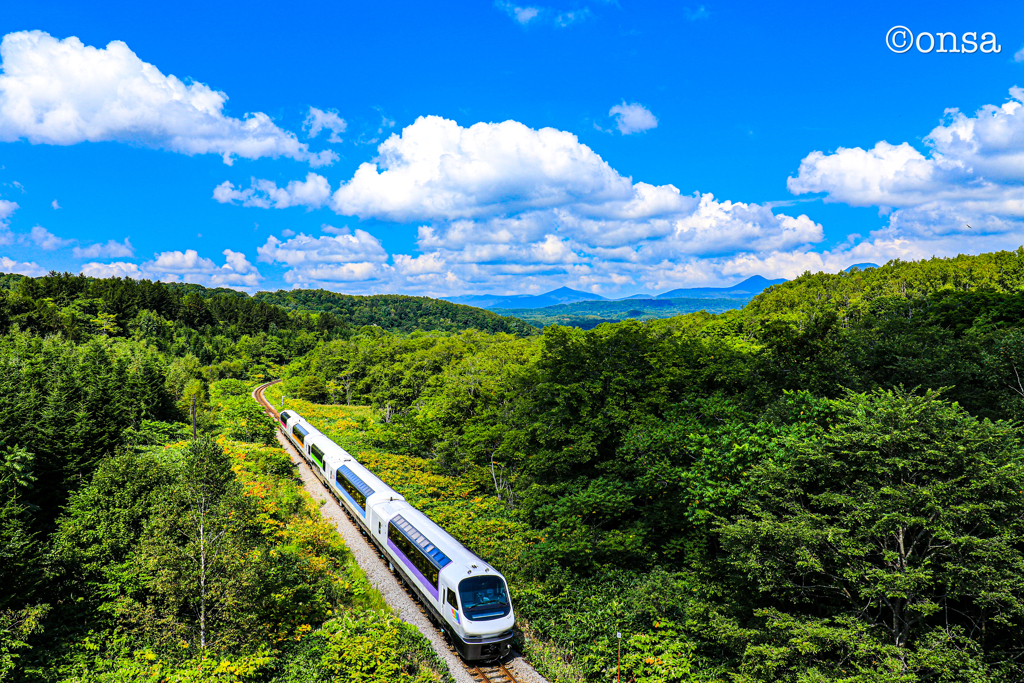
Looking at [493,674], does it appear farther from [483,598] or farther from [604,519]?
[604,519]

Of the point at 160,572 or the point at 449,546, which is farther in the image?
the point at 449,546

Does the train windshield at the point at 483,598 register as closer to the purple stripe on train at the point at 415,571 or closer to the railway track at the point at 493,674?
the railway track at the point at 493,674

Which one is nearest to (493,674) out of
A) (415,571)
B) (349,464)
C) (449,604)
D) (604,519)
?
(449,604)

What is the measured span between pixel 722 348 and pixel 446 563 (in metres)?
36.4

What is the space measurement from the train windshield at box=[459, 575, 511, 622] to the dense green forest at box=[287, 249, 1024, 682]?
2.78m

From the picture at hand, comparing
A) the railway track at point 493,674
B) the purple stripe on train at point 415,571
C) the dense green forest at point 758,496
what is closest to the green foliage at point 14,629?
the purple stripe on train at point 415,571

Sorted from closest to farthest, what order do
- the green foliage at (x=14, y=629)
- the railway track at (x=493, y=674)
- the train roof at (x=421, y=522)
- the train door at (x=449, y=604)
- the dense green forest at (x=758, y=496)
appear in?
the green foliage at (x=14, y=629), the dense green forest at (x=758, y=496), the railway track at (x=493, y=674), the train door at (x=449, y=604), the train roof at (x=421, y=522)

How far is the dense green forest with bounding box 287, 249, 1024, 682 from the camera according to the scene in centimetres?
1300

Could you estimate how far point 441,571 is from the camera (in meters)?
17.3

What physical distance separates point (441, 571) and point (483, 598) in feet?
6.48

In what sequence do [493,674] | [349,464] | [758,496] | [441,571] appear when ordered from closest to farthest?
[493,674], [441,571], [758,496], [349,464]

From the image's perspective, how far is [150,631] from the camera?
13531 mm

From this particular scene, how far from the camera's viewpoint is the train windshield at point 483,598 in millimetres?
16062

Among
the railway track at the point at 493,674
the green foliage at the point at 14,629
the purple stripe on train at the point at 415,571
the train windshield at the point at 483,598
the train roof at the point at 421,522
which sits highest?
the green foliage at the point at 14,629
